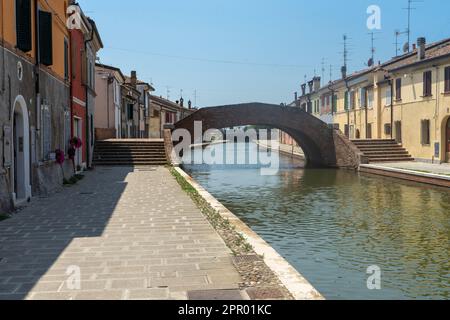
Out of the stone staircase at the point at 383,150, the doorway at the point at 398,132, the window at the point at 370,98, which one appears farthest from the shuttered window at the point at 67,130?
the window at the point at 370,98

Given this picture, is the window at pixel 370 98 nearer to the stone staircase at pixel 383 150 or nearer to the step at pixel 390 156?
the stone staircase at pixel 383 150

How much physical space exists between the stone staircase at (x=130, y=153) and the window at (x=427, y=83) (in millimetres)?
14754

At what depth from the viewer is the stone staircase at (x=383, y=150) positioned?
28.8m

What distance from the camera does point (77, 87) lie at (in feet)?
64.4

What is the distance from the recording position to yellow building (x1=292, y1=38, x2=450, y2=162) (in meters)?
25.8

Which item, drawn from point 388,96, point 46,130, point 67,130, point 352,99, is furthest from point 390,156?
point 46,130

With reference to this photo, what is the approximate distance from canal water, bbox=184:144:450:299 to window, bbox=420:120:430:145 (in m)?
7.61

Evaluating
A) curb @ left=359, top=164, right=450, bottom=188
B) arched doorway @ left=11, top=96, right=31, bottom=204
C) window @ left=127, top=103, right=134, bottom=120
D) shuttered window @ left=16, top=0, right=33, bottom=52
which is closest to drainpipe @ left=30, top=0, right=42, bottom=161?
arched doorway @ left=11, top=96, right=31, bottom=204

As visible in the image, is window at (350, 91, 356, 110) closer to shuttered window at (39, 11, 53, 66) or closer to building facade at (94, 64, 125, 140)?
building facade at (94, 64, 125, 140)

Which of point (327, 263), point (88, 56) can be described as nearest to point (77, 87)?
point (88, 56)

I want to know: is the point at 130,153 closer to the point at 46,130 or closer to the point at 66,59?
the point at 66,59

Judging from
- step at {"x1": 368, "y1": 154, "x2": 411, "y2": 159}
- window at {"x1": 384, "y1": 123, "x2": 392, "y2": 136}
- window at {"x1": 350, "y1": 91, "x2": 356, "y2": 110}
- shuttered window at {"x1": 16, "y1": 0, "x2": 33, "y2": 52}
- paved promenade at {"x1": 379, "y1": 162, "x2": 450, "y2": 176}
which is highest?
window at {"x1": 350, "y1": 91, "x2": 356, "y2": 110}
